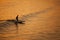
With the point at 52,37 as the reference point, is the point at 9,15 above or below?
above

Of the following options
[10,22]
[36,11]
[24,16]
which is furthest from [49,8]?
[10,22]

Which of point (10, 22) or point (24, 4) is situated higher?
point (24, 4)

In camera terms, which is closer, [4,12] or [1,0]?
[4,12]

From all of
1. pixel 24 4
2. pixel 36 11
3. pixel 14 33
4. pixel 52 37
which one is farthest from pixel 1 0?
pixel 52 37

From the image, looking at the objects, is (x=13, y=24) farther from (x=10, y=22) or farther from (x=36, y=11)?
(x=36, y=11)

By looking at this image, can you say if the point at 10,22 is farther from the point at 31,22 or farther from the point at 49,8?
the point at 49,8

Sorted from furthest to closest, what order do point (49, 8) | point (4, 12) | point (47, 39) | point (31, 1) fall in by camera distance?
point (31, 1)
point (49, 8)
point (4, 12)
point (47, 39)

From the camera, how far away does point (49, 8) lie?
1.27 metres

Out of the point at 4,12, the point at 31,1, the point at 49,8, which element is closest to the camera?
the point at 4,12

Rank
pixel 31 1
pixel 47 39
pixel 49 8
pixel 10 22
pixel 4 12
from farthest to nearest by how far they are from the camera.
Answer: pixel 31 1 → pixel 49 8 → pixel 4 12 → pixel 10 22 → pixel 47 39

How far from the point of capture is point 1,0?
1.37 m

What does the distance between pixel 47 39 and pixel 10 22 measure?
0.81ft

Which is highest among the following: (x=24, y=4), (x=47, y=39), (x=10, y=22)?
(x=24, y=4)

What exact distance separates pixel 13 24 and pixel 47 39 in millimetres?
220
